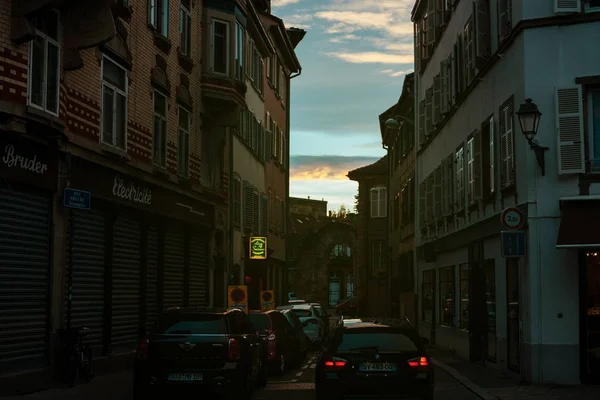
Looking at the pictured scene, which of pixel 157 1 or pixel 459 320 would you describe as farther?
pixel 459 320

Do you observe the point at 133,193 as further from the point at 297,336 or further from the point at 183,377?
the point at 183,377

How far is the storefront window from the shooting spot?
77.6 ft

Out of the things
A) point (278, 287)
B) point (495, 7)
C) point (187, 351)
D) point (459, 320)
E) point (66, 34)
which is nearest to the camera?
point (187, 351)

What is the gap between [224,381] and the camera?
15.3 meters

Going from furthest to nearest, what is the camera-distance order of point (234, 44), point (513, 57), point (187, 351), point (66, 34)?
point (234, 44), point (513, 57), point (66, 34), point (187, 351)

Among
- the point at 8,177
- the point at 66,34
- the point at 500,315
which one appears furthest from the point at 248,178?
the point at 8,177

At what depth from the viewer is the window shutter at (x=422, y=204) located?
1420 inches

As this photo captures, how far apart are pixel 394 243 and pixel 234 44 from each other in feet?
78.7

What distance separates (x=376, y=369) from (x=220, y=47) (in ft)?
63.3

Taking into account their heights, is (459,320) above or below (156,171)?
below

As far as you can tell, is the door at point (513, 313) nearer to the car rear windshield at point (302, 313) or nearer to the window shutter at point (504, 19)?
the window shutter at point (504, 19)

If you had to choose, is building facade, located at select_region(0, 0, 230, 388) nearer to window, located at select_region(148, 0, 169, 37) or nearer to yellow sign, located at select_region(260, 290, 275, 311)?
window, located at select_region(148, 0, 169, 37)

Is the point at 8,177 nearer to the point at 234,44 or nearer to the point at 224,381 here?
the point at 224,381

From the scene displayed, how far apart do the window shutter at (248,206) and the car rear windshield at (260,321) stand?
15.8 metres
